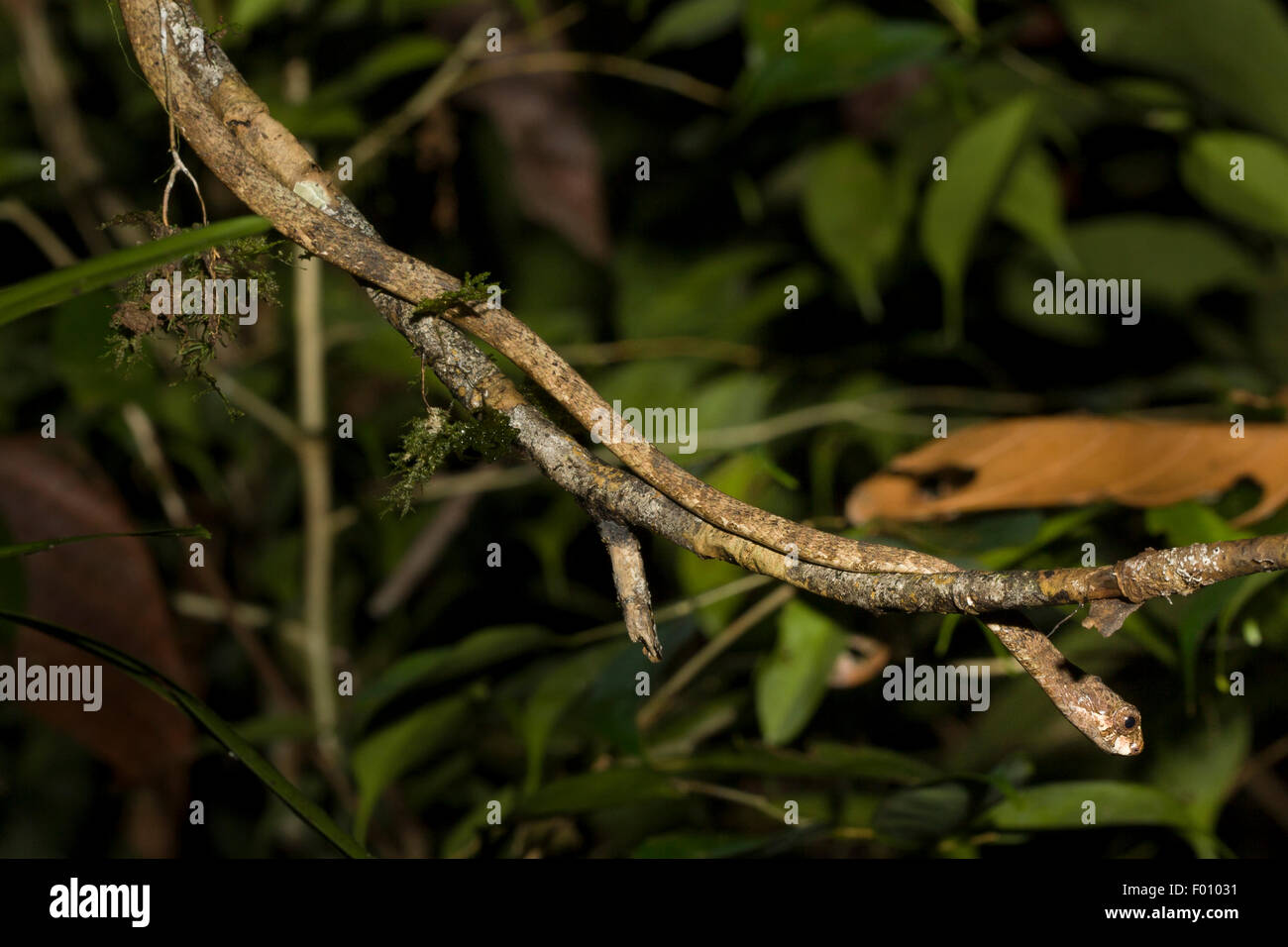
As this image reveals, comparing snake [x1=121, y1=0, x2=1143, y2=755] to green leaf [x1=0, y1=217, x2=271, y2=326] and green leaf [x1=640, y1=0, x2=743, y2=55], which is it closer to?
green leaf [x1=0, y1=217, x2=271, y2=326]

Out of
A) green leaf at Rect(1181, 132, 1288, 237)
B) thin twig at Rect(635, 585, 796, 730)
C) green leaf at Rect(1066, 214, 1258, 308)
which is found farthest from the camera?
green leaf at Rect(1066, 214, 1258, 308)

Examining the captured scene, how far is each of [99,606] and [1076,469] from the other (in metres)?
0.89

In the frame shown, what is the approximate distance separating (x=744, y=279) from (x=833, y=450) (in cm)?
42

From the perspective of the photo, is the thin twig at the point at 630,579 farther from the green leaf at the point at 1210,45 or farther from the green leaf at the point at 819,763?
the green leaf at the point at 1210,45

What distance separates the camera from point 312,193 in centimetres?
36

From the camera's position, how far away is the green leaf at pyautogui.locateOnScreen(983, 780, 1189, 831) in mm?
582

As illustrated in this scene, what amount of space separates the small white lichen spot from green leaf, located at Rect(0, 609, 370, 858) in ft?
0.61

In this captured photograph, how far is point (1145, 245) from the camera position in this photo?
1227 millimetres

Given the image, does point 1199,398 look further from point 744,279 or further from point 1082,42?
point 744,279

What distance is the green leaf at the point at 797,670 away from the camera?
623 mm

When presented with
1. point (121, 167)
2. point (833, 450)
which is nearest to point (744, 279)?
point (833, 450)

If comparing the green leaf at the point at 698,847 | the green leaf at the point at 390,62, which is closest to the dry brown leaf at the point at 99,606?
the green leaf at the point at 390,62

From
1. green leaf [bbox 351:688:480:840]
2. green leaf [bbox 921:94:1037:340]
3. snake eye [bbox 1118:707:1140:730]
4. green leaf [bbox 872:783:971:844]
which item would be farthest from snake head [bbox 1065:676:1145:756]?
green leaf [bbox 921:94:1037:340]

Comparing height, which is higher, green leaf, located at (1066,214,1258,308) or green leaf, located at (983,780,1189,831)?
green leaf, located at (1066,214,1258,308)
